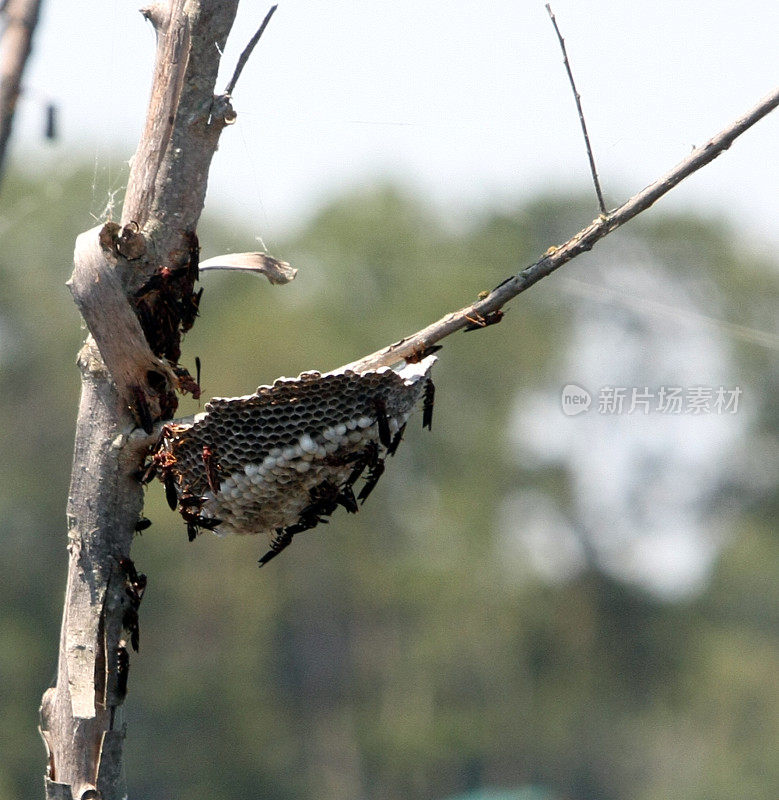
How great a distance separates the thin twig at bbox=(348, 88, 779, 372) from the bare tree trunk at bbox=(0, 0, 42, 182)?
1.80 m

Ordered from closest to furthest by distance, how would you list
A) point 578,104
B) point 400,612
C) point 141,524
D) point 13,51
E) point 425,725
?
point 578,104 → point 141,524 → point 13,51 → point 425,725 → point 400,612

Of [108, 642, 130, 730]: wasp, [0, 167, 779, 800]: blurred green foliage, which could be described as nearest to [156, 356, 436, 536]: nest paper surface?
[108, 642, 130, 730]: wasp

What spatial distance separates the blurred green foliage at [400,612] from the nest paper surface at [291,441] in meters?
35.8

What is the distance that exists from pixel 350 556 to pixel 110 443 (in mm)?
48155

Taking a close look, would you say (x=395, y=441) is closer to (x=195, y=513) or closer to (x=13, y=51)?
(x=195, y=513)

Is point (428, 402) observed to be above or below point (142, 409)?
below

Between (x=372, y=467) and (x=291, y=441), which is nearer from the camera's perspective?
(x=291, y=441)

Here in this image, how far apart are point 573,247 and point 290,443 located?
40.5 inches

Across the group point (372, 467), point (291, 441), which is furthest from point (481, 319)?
point (291, 441)

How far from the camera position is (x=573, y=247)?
3584 millimetres

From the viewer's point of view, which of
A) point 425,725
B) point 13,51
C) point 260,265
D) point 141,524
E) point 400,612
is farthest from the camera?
point 400,612

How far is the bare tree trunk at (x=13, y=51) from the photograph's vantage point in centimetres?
446

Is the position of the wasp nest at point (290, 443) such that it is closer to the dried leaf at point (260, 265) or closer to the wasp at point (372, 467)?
the wasp at point (372, 467)

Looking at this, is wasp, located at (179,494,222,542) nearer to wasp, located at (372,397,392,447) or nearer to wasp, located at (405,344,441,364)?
wasp, located at (372,397,392,447)
